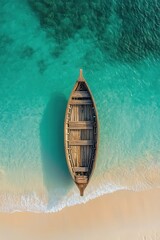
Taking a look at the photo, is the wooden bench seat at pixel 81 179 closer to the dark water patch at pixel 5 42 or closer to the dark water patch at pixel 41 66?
the dark water patch at pixel 41 66

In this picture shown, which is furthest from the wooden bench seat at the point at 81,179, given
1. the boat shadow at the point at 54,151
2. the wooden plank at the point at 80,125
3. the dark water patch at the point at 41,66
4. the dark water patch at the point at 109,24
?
the dark water patch at the point at 109,24

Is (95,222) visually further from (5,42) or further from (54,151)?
(5,42)

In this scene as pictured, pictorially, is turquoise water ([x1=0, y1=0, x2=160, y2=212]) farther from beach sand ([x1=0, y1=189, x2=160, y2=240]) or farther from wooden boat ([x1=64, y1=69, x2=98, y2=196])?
wooden boat ([x1=64, y1=69, x2=98, y2=196])

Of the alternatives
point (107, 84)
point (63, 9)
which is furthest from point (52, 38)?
point (107, 84)

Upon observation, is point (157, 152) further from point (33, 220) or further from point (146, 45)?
point (33, 220)

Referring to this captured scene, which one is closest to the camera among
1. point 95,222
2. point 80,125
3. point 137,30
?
point 95,222

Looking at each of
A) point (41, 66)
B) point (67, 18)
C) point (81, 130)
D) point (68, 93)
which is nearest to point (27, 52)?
point (41, 66)
